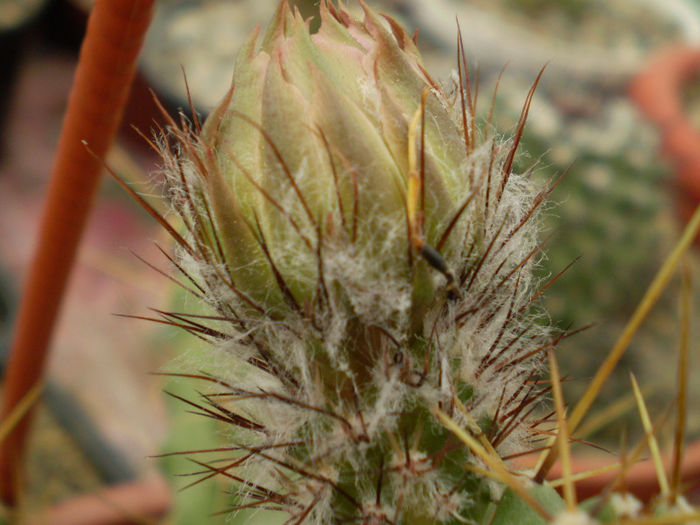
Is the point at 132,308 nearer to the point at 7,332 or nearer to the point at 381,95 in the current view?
the point at 7,332

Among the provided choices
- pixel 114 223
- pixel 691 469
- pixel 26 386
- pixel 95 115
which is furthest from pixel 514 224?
pixel 114 223

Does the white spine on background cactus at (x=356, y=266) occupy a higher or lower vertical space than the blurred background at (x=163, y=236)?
higher

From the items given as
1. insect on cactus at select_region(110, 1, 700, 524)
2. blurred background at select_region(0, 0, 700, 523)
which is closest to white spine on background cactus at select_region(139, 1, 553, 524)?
insect on cactus at select_region(110, 1, 700, 524)

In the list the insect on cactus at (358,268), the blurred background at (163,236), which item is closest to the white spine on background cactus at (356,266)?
the insect on cactus at (358,268)

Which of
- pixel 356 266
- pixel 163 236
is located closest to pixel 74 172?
pixel 356 266

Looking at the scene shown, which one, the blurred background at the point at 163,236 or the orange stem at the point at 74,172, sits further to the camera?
the blurred background at the point at 163,236

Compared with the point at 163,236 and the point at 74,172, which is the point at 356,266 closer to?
the point at 74,172

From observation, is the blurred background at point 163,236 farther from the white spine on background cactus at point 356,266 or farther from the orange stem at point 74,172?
the white spine on background cactus at point 356,266

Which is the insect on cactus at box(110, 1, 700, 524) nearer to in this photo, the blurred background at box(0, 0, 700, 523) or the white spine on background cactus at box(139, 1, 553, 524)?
the white spine on background cactus at box(139, 1, 553, 524)
